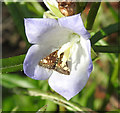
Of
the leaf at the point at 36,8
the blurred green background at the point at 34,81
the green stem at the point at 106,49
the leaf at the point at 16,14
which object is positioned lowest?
the blurred green background at the point at 34,81

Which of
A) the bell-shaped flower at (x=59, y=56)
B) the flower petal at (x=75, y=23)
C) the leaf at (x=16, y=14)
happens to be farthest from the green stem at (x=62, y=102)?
the flower petal at (x=75, y=23)

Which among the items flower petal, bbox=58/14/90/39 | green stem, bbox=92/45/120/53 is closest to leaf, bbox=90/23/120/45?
green stem, bbox=92/45/120/53

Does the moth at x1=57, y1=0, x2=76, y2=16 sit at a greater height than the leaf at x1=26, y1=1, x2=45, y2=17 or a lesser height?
greater

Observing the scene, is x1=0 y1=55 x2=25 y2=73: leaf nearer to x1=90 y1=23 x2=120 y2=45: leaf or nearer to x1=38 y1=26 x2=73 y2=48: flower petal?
x1=38 y1=26 x2=73 y2=48: flower petal

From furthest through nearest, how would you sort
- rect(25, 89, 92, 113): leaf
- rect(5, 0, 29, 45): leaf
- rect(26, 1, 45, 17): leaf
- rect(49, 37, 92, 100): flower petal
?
rect(26, 1, 45, 17): leaf → rect(5, 0, 29, 45): leaf → rect(25, 89, 92, 113): leaf → rect(49, 37, 92, 100): flower petal

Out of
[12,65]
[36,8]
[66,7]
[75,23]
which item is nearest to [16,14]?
[36,8]

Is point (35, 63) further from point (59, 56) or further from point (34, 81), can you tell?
point (34, 81)

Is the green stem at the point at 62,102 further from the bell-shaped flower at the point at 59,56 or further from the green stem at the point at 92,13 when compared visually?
the green stem at the point at 92,13
